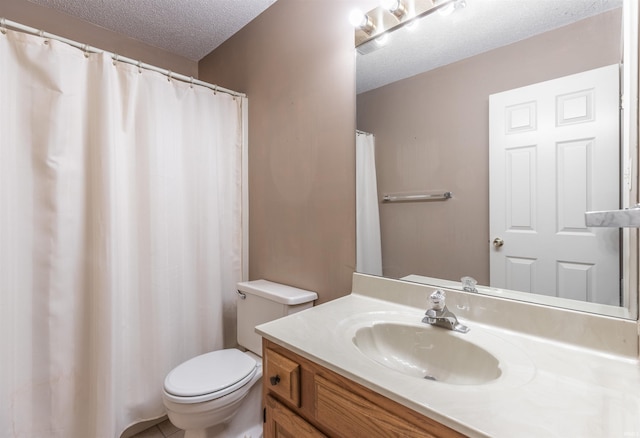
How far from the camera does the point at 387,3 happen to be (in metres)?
1.19

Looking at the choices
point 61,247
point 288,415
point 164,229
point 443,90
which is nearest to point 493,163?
point 443,90

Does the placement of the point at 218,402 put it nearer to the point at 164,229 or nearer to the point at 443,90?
the point at 164,229

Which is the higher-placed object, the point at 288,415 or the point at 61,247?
the point at 61,247

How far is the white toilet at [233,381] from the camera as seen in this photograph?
4.09ft

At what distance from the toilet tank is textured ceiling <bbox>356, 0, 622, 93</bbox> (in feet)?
3.36

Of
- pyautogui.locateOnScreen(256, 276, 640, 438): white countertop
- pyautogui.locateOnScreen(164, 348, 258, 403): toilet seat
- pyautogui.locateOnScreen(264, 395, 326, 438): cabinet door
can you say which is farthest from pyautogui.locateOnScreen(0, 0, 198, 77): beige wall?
pyautogui.locateOnScreen(264, 395, 326, 438): cabinet door

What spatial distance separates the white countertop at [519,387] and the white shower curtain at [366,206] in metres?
0.43

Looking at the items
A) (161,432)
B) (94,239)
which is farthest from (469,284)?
(161,432)

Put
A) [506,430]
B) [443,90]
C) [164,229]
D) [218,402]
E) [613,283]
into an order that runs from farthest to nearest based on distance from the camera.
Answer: [164,229] < [218,402] < [443,90] < [613,283] < [506,430]

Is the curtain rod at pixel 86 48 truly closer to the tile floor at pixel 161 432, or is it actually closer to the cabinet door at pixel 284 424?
the cabinet door at pixel 284 424

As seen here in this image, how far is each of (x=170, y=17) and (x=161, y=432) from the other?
2464mm

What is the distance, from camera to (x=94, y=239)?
1408 mm

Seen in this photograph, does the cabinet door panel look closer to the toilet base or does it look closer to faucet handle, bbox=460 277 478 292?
faucet handle, bbox=460 277 478 292

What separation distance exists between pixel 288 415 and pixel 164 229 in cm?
118
